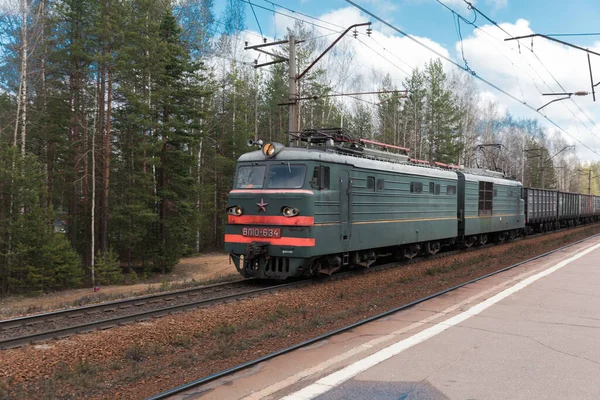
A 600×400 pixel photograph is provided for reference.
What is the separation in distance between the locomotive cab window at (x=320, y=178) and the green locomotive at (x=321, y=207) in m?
0.02

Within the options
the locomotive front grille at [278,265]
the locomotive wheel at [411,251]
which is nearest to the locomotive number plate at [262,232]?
the locomotive front grille at [278,265]

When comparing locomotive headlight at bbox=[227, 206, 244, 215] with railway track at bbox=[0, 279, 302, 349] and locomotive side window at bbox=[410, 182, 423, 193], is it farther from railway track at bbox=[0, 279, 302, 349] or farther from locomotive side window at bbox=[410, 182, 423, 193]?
locomotive side window at bbox=[410, 182, 423, 193]

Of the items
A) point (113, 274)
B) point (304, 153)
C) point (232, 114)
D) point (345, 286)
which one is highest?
point (232, 114)

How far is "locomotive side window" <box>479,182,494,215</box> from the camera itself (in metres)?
19.2

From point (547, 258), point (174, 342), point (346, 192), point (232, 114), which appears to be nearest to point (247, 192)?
point (346, 192)

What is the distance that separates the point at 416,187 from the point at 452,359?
30.9 ft

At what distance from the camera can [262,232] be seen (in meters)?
10.7

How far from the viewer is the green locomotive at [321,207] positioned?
34.1 feet

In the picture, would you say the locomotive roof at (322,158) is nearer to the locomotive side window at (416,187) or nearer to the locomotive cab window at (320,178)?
the locomotive cab window at (320,178)

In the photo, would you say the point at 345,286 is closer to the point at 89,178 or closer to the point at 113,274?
the point at 113,274

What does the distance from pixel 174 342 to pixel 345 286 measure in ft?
16.5

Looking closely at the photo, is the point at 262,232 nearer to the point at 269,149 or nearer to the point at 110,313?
the point at 269,149

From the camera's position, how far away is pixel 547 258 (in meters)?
15.9

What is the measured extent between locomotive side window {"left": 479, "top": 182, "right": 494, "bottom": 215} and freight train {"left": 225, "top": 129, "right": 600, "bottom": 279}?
311cm
